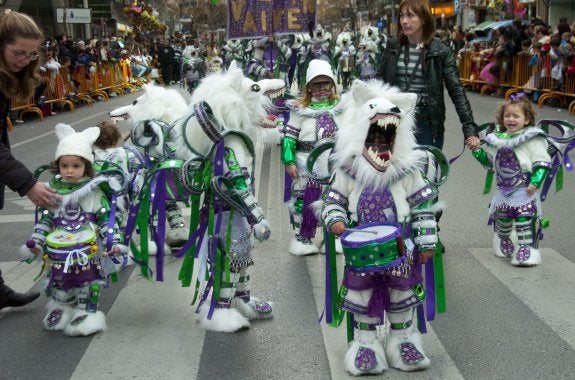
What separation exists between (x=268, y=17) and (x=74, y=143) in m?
7.29

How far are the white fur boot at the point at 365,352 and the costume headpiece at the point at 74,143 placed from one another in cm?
201

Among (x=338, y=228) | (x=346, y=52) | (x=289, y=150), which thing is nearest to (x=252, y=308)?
(x=338, y=228)

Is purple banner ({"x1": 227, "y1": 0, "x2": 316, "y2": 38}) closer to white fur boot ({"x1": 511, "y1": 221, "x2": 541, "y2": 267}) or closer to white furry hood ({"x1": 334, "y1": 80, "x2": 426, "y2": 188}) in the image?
white fur boot ({"x1": 511, "y1": 221, "x2": 541, "y2": 267})

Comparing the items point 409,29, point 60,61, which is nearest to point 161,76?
point 60,61

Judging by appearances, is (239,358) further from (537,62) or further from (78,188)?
(537,62)

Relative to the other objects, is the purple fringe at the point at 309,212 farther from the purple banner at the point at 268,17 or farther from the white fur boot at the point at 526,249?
the purple banner at the point at 268,17

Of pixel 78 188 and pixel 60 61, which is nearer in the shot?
pixel 78 188

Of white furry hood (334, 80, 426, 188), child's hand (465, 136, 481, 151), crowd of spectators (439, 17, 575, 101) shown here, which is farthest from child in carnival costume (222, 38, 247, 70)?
white furry hood (334, 80, 426, 188)

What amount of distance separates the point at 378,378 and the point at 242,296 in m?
1.21

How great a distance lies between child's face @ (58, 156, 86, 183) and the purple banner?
700 cm

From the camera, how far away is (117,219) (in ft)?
16.0

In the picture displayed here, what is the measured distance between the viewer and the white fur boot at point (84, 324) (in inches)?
185

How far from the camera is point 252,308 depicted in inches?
194

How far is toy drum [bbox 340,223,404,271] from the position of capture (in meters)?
3.84
